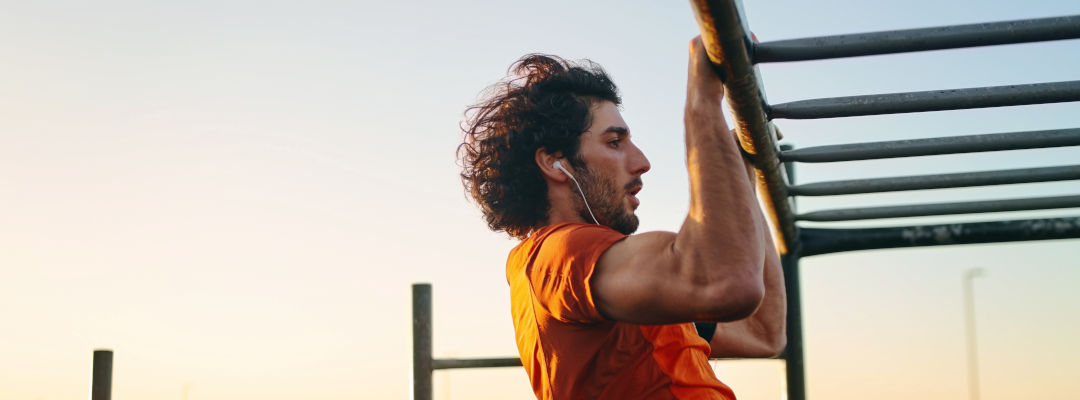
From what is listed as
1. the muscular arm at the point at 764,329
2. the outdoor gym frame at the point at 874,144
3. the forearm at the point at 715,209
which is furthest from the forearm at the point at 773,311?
the forearm at the point at 715,209

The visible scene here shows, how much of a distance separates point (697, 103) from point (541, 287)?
0.52m

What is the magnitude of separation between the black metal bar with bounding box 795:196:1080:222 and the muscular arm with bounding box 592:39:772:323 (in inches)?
39.0

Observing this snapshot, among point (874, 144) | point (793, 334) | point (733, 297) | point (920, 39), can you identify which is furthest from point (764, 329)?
point (920, 39)

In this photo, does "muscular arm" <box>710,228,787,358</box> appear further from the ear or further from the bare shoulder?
the bare shoulder

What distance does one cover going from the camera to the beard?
258cm

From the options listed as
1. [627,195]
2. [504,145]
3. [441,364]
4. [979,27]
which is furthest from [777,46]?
[441,364]

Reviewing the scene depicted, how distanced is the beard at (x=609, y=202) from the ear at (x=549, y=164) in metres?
0.09

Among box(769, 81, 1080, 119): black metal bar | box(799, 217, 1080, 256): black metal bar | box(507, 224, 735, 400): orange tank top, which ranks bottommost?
box(507, 224, 735, 400): orange tank top

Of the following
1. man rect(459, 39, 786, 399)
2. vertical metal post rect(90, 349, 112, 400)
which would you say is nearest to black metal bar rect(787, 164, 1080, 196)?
man rect(459, 39, 786, 399)

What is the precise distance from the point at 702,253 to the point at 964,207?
1.21 metres

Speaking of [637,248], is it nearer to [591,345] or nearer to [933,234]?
[591,345]

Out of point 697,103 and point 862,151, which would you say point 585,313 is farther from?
point 862,151

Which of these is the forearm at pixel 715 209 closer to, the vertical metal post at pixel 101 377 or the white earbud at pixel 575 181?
the white earbud at pixel 575 181

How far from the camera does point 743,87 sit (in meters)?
1.91
